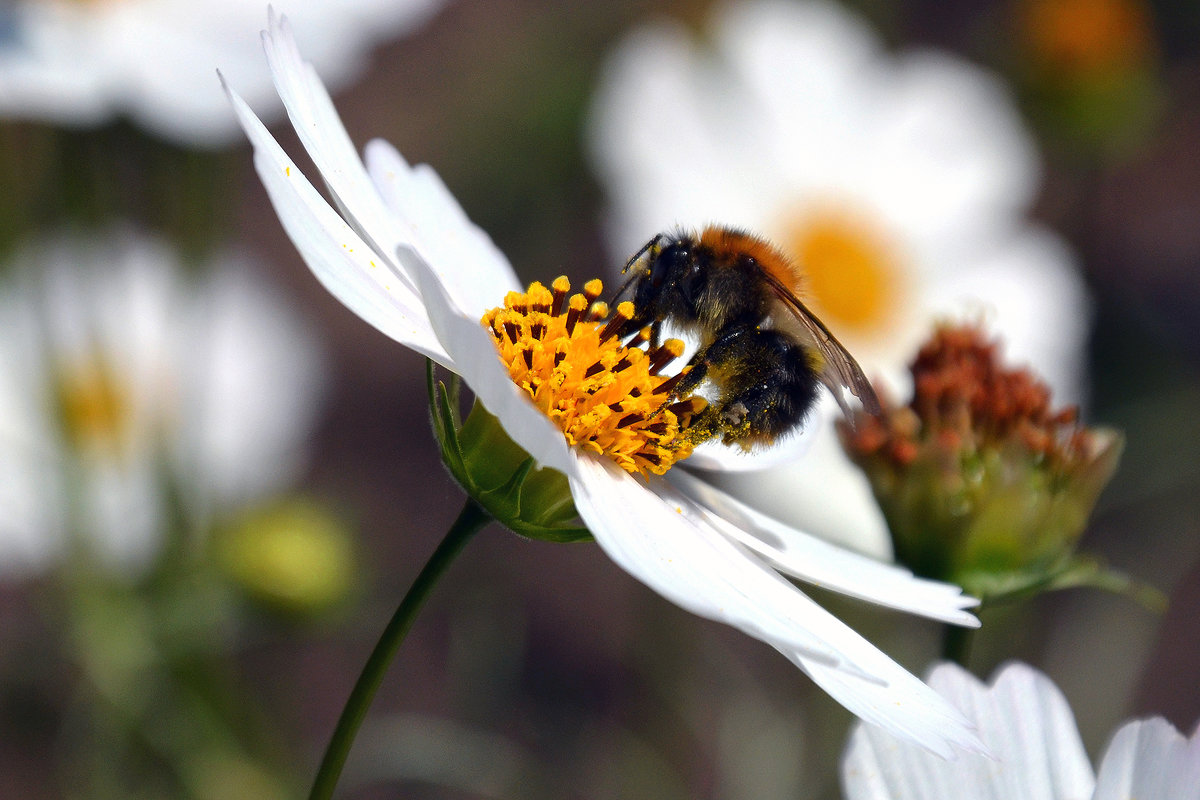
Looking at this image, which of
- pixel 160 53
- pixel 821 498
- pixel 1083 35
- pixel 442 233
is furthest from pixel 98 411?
pixel 1083 35

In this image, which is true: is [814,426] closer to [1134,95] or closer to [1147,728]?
[1147,728]

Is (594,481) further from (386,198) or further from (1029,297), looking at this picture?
(1029,297)

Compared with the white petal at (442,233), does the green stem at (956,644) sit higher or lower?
lower

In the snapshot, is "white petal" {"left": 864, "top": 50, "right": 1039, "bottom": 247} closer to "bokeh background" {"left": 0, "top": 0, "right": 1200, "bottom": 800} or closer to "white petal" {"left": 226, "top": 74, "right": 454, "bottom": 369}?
"bokeh background" {"left": 0, "top": 0, "right": 1200, "bottom": 800}

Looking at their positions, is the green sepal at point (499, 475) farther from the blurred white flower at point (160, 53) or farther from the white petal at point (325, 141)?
the blurred white flower at point (160, 53)

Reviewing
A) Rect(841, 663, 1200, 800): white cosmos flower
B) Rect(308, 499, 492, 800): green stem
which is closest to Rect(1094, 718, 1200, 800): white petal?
Rect(841, 663, 1200, 800): white cosmos flower

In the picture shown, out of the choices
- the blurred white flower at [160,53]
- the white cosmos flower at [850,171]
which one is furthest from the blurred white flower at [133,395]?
the white cosmos flower at [850,171]

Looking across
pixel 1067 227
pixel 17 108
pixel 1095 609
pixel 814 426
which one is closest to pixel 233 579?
pixel 17 108
